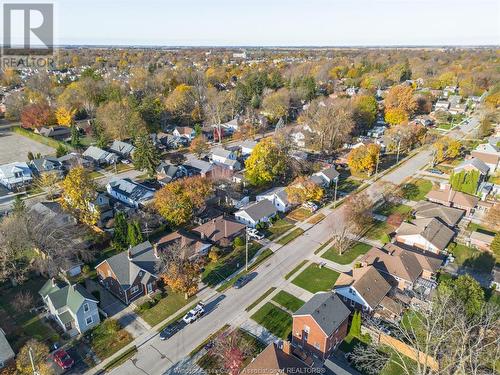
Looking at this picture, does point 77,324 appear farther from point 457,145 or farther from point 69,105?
point 69,105

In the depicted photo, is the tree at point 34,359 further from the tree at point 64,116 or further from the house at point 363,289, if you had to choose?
the tree at point 64,116

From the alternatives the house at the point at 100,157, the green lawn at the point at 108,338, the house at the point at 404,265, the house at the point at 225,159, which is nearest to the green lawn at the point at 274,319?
the house at the point at 404,265

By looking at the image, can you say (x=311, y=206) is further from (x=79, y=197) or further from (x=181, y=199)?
(x=79, y=197)

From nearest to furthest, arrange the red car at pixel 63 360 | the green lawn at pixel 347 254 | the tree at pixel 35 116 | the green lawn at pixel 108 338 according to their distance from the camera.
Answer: the red car at pixel 63 360, the green lawn at pixel 108 338, the green lawn at pixel 347 254, the tree at pixel 35 116

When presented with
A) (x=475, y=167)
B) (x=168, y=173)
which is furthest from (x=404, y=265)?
(x=168, y=173)

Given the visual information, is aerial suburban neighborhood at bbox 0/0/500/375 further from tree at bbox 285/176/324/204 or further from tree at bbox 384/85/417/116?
tree at bbox 384/85/417/116

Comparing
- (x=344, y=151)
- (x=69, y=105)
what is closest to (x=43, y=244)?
(x=344, y=151)
